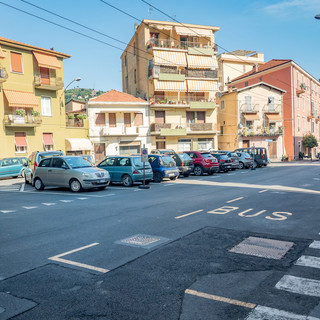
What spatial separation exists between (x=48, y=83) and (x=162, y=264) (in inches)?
1303

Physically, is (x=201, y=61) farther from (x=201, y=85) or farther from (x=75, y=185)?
(x=75, y=185)

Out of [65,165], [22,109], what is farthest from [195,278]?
[22,109]

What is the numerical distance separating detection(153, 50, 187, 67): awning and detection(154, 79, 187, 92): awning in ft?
7.14

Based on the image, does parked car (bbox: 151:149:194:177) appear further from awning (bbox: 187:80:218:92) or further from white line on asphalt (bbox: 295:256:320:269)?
awning (bbox: 187:80:218:92)

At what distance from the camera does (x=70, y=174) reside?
51.0ft

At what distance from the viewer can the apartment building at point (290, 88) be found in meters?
51.3

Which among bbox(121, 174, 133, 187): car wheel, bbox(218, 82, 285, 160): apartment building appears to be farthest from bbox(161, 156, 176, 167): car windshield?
bbox(218, 82, 285, 160): apartment building

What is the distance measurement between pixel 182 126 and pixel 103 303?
1586 inches

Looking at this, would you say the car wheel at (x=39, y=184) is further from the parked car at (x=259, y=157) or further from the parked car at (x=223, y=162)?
the parked car at (x=259, y=157)

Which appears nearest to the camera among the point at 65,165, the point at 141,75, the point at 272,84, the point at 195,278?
the point at 195,278

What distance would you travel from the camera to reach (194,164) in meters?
24.6

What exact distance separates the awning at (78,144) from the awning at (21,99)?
199 inches

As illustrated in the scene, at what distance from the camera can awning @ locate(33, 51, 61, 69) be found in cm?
3348

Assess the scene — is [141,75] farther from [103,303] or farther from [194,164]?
[103,303]
